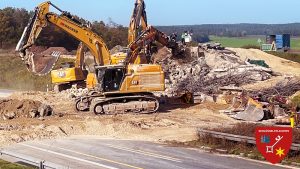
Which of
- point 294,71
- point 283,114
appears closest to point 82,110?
point 283,114

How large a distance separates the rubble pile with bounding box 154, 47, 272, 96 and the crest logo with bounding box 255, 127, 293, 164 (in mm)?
22055

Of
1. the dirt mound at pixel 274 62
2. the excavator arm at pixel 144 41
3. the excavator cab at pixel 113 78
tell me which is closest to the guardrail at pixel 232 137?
the excavator cab at pixel 113 78

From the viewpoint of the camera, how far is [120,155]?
58.7 feet

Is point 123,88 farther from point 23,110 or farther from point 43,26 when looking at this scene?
point 43,26

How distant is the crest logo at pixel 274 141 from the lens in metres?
9.77

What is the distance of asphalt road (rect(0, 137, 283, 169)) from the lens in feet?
53.6

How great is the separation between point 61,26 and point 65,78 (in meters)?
7.32

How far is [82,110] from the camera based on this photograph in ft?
89.9

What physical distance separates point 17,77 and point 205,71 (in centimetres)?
2346

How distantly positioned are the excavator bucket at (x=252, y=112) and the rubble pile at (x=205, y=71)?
6.92 meters

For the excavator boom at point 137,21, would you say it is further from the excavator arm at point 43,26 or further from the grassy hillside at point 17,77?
the grassy hillside at point 17,77

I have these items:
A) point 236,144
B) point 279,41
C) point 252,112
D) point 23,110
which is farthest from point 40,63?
point 279,41

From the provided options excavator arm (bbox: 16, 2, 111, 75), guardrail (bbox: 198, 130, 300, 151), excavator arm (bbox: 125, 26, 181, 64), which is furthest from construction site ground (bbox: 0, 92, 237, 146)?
excavator arm (bbox: 16, 2, 111, 75)

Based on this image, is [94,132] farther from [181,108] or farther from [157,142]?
[181,108]
